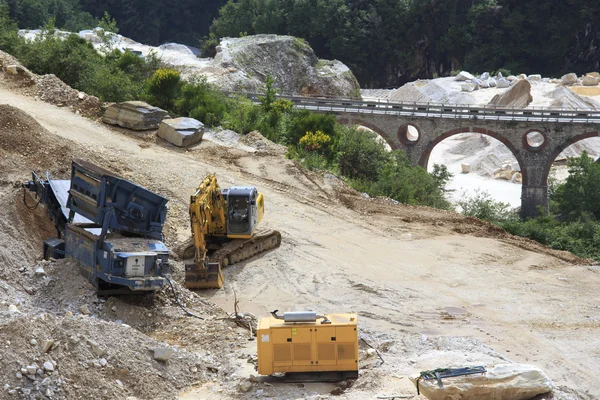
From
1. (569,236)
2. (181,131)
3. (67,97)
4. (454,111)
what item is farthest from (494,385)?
(454,111)

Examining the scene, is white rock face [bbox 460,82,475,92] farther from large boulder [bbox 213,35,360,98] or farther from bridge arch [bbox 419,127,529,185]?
bridge arch [bbox 419,127,529,185]

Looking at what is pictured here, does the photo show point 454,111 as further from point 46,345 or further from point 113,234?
point 46,345

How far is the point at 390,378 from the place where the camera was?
658 inches

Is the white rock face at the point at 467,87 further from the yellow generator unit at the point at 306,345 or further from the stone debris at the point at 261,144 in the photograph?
the yellow generator unit at the point at 306,345

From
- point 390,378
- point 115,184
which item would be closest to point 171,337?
point 115,184

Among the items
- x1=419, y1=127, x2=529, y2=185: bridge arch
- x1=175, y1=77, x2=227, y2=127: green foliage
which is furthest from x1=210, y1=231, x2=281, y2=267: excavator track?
x1=419, y1=127, x2=529, y2=185: bridge arch

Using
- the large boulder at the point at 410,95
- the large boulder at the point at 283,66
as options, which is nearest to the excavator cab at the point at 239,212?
the large boulder at the point at 283,66

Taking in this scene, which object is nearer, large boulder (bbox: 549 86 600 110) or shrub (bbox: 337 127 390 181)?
shrub (bbox: 337 127 390 181)

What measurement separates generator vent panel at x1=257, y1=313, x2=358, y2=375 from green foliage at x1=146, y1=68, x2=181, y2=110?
1022 inches

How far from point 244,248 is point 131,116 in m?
12.1

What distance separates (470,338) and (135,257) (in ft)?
24.0

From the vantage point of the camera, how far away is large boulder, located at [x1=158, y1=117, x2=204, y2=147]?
35219mm

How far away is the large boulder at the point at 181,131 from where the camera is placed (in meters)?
35.2

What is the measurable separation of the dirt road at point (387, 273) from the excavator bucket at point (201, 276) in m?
0.41
